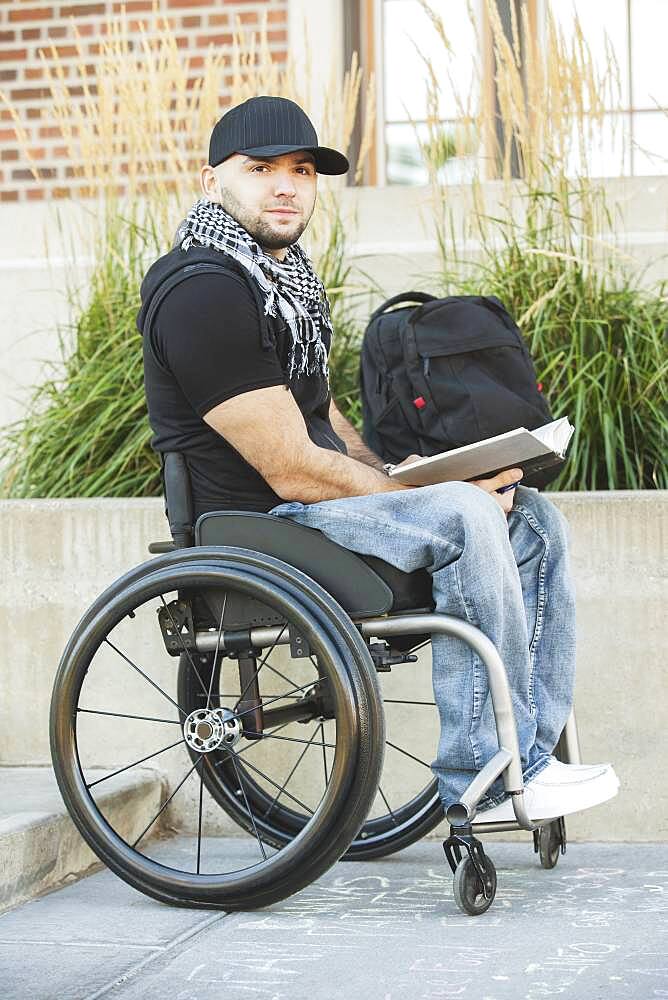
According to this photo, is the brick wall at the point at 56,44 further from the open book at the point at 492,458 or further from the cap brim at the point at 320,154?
the open book at the point at 492,458

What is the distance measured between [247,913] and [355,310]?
2.05 metres

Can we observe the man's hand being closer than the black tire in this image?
Result: Yes

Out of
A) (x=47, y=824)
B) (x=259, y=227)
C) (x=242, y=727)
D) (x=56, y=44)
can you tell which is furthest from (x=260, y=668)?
(x=56, y=44)

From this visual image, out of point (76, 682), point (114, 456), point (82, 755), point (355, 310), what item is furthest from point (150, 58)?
point (76, 682)

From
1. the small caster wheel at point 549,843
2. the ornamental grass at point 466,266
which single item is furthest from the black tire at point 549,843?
the ornamental grass at point 466,266

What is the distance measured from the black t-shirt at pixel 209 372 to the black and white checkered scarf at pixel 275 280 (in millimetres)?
28

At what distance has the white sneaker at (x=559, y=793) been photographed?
2191mm

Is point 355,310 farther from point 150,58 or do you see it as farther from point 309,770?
point 309,770

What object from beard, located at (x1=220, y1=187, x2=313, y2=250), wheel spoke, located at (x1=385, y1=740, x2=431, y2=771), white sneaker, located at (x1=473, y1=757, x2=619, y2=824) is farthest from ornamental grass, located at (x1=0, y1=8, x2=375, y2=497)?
white sneaker, located at (x1=473, y1=757, x2=619, y2=824)

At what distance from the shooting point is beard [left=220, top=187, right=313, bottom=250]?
248cm

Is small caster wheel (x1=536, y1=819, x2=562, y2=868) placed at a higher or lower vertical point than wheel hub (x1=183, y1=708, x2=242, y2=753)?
lower

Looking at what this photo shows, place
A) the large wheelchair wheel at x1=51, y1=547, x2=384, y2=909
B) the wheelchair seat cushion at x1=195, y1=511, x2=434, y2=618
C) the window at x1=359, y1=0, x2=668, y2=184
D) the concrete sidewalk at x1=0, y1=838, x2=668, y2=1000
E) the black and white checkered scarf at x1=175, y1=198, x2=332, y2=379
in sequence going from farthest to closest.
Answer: the window at x1=359, y1=0, x2=668, y2=184, the black and white checkered scarf at x1=175, y1=198, x2=332, y2=379, the wheelchair seat cushion at x1=195, y1=511, x2=434, y2=618, the large wheelchair wheel at x1=51, y1=547, x2=384, y2=909, the concrete sidewalk at x1=0, y1=838, x2=668, y2=1000

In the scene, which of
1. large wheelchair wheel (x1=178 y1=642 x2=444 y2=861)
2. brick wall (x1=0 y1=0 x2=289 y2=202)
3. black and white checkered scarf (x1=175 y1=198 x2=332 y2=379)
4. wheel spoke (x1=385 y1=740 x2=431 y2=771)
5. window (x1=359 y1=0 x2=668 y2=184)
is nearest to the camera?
black and white checkered scarf (x1=175 y1=198 x2=332 y2=379)

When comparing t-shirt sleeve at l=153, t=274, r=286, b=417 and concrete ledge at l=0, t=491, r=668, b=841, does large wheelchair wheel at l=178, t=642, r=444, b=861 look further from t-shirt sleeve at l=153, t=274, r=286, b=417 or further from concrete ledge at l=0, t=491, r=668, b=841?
t-shirt sleeve at l=153, t=274, r=286, b=417
